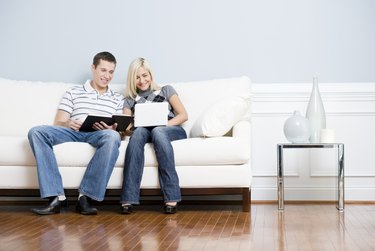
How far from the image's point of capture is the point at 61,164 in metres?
3.70

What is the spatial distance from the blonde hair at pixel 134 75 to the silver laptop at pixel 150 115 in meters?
0.31

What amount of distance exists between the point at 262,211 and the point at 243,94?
0.80m

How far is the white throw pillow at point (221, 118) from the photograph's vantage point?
3.73m

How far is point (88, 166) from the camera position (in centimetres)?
363

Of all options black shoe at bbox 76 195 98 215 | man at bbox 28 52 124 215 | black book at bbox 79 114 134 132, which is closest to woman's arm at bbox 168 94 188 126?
black book at bbox 79 114 134 132

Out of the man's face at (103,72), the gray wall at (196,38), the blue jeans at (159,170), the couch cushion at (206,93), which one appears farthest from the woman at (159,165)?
the gray wall at (196,38)

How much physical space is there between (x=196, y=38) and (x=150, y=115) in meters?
0.94

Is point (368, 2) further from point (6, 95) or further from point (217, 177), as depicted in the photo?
point (6, 95)

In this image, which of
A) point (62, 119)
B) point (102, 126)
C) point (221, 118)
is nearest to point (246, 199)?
point (221, 118)

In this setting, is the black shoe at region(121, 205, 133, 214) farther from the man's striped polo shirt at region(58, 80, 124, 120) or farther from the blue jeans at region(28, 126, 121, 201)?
the man's striped polo shirt at region(58, 80, 124, 120)

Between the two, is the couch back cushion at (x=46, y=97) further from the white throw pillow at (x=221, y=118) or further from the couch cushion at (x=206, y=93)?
the white throw pillow at (x=221, y=118)

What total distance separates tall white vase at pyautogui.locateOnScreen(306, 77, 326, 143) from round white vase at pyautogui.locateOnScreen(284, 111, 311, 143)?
0.12 m

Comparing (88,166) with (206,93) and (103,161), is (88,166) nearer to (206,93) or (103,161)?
(103,161)

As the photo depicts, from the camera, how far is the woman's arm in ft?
13.0
